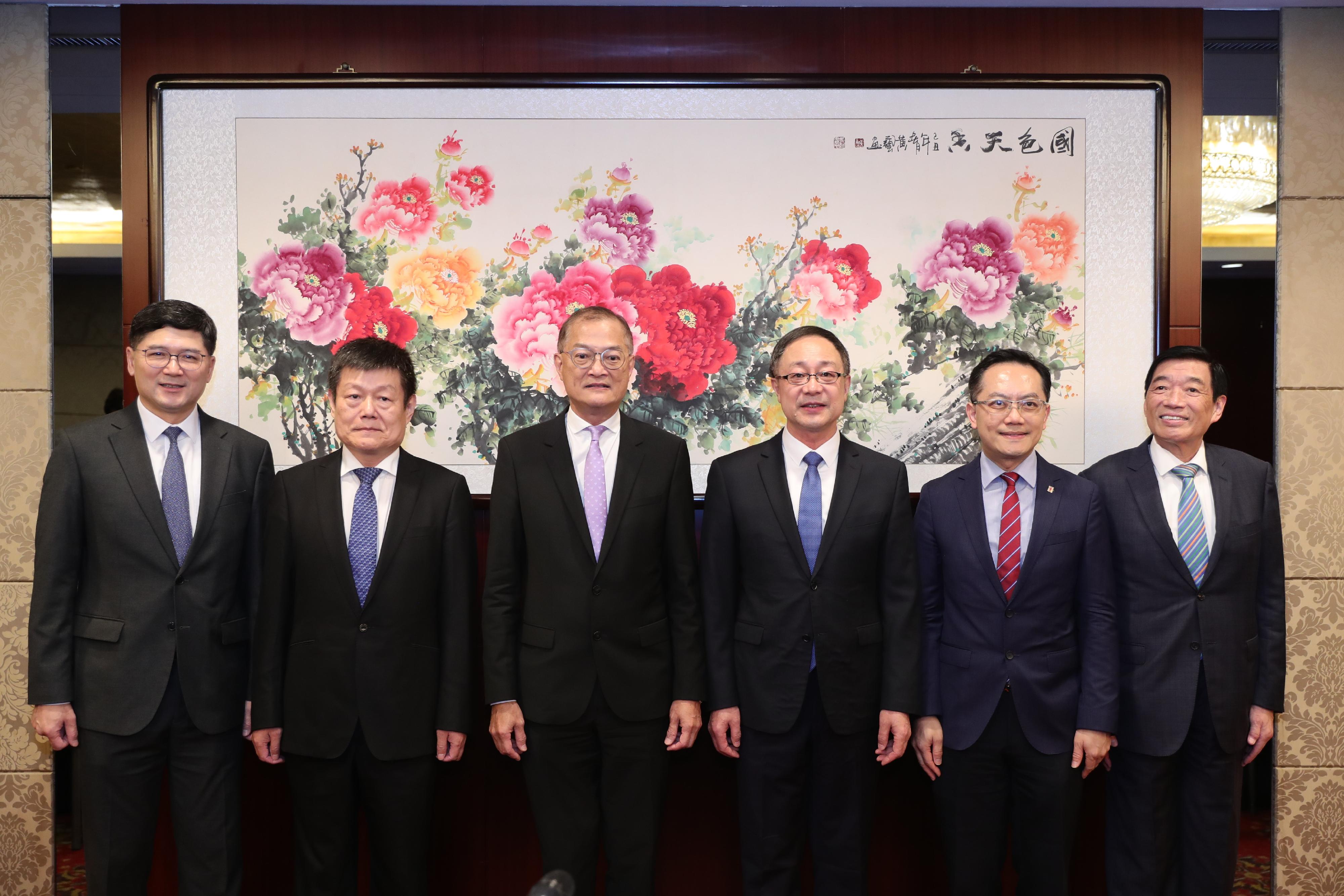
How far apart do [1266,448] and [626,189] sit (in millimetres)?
3710

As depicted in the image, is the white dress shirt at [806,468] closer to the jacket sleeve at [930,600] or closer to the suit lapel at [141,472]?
the jacket sleeve at [930,600]

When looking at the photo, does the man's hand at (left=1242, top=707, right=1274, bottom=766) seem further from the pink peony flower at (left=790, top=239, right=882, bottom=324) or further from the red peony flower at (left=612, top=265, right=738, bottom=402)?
the red peony flower at (left=612, top=265, right=738, bottom=402)

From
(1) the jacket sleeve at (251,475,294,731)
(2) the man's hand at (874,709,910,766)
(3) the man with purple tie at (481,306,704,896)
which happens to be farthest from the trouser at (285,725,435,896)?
(2) the man's hand at (874,709,910,766)

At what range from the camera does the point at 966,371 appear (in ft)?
9.73

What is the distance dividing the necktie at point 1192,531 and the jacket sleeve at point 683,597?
1.38 metres

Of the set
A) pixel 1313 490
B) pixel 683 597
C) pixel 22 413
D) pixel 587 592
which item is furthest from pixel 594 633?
pixel 1313 490

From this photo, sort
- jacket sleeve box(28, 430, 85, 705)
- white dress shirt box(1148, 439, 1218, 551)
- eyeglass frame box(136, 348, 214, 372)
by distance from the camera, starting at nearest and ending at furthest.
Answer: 1. jacket sleeve box(28, 430, 85, 705)
2. eyeglass frame box(136, 348, 214, 372)
3. white dress shirt box(1148, 439, 1218, 551)

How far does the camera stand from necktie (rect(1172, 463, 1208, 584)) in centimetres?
242

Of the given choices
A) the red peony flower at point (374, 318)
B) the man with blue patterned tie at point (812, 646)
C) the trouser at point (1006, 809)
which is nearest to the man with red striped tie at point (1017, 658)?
the trouser at point (1006, 809)

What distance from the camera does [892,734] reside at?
2.36 meters

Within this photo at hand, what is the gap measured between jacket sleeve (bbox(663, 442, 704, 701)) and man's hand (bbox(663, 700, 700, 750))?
26 millimetres

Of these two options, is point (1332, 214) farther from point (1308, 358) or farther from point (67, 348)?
point (67, 348)

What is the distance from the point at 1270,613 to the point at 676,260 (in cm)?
212

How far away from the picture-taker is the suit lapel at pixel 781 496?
233cm
